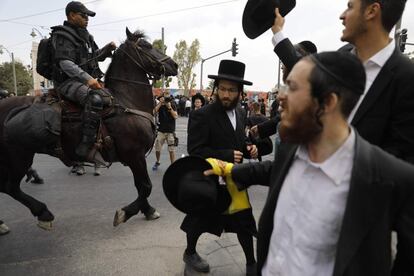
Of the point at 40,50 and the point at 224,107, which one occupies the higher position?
the point at 40,50

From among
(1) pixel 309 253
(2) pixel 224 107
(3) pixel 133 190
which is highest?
(2) pixel 224 107

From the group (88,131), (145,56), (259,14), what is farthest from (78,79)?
(259,14)

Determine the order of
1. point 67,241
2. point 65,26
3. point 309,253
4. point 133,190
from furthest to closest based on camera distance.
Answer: point 133,190 → point 65,26 → point 67,241 → point 309,253

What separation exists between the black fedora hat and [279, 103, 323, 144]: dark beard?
4.55 feet

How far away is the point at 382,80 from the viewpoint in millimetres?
1584

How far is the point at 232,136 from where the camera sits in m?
2.99

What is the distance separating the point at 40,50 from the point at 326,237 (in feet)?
14.5

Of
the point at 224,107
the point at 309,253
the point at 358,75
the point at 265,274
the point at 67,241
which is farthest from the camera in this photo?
the point at 67,241

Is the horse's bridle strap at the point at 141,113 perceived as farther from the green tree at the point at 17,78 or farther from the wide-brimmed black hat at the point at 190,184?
the green tree at the point at 17,78

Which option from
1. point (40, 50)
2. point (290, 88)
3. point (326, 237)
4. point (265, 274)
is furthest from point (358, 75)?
point (40, 50)

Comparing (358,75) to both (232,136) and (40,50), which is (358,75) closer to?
(232,136)

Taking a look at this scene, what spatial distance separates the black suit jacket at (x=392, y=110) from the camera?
5.07 feet

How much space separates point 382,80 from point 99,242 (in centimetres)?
353

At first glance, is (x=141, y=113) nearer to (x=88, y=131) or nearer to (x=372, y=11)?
(x=88, y=131)
